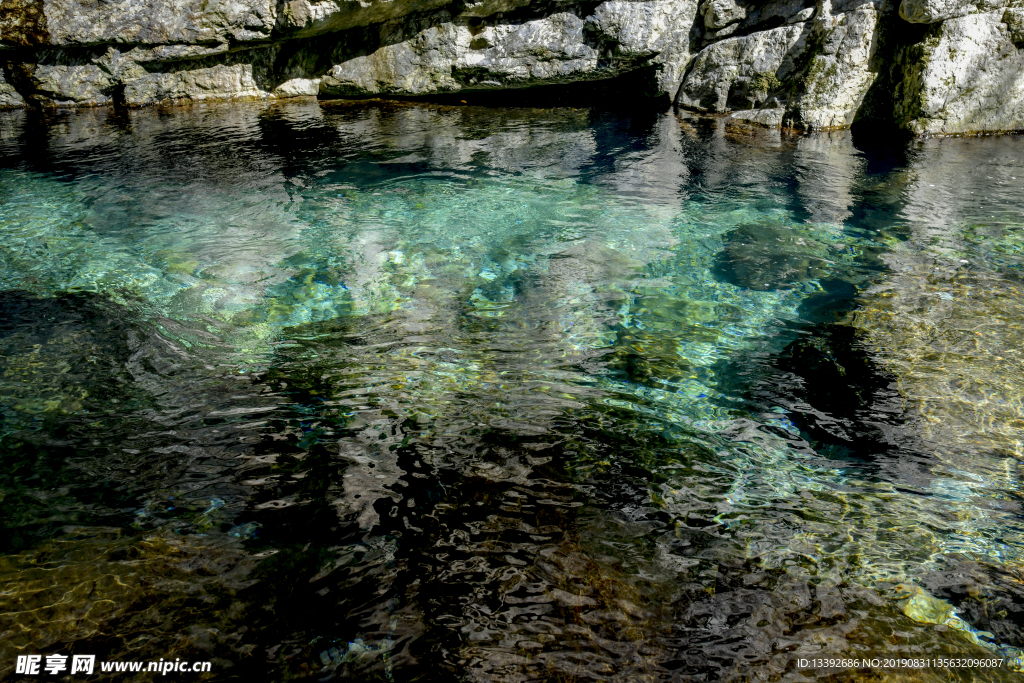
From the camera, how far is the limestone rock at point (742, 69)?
37.9 ft

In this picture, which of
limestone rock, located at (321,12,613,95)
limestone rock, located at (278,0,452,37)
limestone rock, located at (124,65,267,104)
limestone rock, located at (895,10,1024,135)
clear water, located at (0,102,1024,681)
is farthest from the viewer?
limestone rock, located at (124,65,267,104)

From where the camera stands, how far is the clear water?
270 cm

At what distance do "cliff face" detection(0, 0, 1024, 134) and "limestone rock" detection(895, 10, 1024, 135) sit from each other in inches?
0.8

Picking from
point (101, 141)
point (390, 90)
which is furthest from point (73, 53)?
point (390, 90)

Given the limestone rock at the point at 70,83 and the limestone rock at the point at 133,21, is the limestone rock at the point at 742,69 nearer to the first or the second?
the limestone rock at the point at 133,21

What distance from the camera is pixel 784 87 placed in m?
11.5

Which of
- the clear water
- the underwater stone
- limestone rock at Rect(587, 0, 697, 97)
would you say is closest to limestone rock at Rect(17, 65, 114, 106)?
the clear water

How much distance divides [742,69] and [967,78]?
12.0 ft

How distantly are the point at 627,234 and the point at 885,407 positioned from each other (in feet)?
11.4

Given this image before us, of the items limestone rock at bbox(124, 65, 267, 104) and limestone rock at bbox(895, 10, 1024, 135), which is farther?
limestone rock at bbox(124, 65, 267, 104)

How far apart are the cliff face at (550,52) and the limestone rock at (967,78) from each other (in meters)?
0.02

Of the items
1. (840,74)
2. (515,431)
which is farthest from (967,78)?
(515,431)

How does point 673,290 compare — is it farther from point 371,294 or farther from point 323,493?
point 323,493

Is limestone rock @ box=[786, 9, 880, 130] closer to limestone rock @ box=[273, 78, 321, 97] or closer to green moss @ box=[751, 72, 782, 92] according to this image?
green moss @ box=[751, 72, 782, 92]
